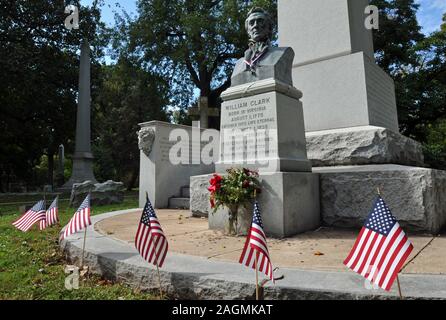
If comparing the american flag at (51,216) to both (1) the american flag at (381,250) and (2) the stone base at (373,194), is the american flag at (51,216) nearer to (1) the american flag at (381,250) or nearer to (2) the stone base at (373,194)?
(2) the stone base at (373,194)

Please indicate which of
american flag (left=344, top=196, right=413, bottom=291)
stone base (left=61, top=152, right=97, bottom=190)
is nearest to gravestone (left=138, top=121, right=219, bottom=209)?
american flag (left=344, top=196, right=413, bottom=291)

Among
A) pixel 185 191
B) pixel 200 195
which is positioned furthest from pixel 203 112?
pixel 200 195

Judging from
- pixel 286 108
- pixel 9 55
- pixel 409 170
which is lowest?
pixel 409 170

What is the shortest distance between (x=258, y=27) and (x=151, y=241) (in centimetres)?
422

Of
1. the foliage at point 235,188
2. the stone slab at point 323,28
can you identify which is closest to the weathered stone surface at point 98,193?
the foliage at point 235,188

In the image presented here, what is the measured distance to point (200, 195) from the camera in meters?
7.03

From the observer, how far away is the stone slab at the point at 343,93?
6680 mm

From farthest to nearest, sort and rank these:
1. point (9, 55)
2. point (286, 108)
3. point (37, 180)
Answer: point (37, 180) < point (9, 55) < point (286, 108)

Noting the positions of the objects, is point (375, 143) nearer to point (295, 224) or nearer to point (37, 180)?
point (295, 224)

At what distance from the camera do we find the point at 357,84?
22.0 feet

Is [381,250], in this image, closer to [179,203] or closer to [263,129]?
[263,129]
